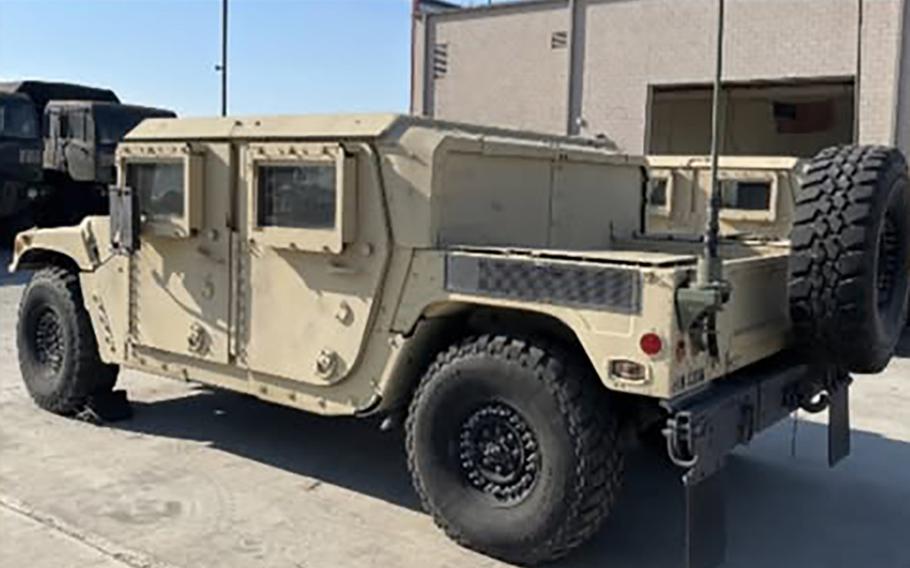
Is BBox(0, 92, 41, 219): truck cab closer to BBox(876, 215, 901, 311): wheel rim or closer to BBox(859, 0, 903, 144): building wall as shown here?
BBox(859, 0, 903, 144): building wall

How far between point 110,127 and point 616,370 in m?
15.1

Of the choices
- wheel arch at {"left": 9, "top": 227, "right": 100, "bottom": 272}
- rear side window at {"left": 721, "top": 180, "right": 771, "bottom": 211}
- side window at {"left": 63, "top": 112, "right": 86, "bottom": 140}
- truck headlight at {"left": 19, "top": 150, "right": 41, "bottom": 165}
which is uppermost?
side window at {"left": 63, "top": 112, "right": 86, "bottom": 140}

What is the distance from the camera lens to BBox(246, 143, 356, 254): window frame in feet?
16.0

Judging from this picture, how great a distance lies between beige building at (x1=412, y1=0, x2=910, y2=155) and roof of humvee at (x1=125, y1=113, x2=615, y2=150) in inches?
369

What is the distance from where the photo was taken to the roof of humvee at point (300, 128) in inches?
194

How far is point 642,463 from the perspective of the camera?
6145 millimetres

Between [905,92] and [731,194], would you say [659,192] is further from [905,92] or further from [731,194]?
[905,92]

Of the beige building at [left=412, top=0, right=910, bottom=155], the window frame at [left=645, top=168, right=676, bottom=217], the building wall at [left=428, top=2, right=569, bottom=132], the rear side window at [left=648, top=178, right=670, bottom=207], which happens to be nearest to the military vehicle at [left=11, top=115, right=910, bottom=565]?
the window frame at [left=645, top=168, right=676, bottom=217]

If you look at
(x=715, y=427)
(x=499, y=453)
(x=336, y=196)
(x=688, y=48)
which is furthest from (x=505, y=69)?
(x=715, y=427)

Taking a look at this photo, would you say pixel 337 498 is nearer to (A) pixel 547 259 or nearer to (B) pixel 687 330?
(A) pixel 547 259

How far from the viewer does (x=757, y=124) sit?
24.1 metres

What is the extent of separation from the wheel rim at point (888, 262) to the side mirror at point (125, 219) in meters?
4.15

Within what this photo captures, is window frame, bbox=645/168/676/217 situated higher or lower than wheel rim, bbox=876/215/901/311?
higher

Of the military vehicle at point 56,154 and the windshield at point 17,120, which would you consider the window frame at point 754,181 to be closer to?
the military vehicle at point 56,154
